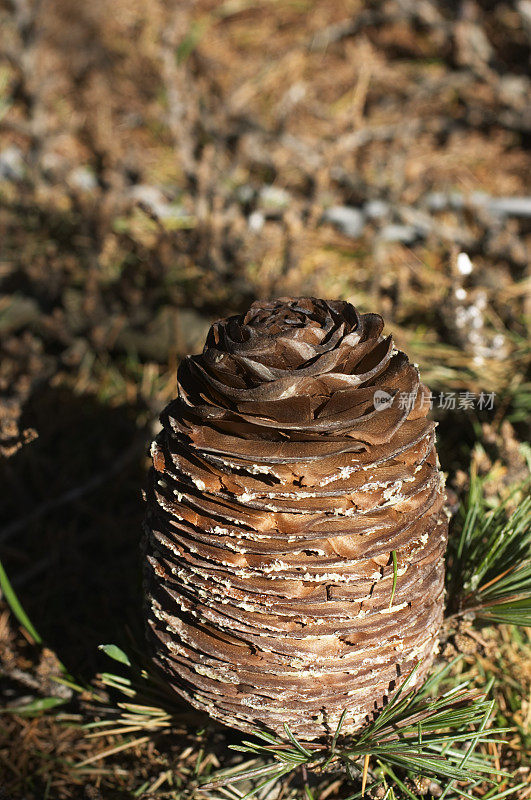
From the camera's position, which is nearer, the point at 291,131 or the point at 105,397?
the point at 105,397

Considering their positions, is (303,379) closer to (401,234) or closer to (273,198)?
(401,234)

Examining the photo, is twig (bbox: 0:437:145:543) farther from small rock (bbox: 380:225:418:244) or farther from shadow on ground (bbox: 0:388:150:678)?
small rock (bbox: 380:225:418:244)

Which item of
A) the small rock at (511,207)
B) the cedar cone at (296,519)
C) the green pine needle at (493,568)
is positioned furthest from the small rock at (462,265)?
the cedar cone at (296,519)

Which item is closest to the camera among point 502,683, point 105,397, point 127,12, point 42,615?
point 502,683

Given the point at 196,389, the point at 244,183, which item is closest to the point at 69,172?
the point at 244,183

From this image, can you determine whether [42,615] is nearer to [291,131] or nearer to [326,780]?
[326,780]

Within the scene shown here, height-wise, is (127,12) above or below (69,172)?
above

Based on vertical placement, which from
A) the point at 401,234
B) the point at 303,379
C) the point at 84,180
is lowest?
the point at 401,234

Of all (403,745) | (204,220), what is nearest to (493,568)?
(403,745)
